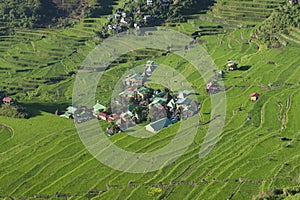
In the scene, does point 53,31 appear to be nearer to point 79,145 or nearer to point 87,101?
point 87,101

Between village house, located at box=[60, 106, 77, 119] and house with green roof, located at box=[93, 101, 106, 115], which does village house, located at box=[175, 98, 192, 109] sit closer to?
house with green roof, located at box=[93, 101, 106, 115]

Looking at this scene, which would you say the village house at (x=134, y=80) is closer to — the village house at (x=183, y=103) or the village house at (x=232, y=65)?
the village house at (x=232, y=65)

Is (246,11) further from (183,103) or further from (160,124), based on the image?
(160,124)

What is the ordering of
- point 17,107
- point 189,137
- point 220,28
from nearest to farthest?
point 189,137
point 17,107
point 220,28

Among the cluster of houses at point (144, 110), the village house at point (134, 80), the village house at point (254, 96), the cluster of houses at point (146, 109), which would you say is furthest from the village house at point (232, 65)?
the village house at point (134, 80)

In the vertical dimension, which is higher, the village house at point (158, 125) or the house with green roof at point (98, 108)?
the village house at point (158, 125)

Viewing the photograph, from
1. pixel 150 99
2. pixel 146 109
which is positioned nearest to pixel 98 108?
pixel 150 99

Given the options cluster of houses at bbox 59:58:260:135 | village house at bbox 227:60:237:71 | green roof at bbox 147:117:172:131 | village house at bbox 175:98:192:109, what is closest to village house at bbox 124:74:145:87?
cluster of houses at bbox 59:58:260:135

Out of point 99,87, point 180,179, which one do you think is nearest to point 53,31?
point 99,87
